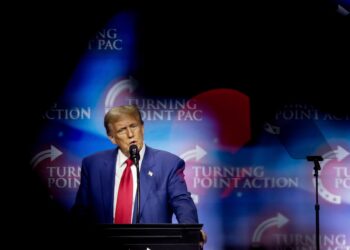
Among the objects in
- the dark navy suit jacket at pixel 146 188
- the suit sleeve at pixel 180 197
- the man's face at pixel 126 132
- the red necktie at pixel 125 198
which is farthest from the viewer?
the man's face at pixel 126 132

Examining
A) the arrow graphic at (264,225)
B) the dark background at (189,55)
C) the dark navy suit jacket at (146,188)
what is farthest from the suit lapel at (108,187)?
the arrow graphic at (264,225)

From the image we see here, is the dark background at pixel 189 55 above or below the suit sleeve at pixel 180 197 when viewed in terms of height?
above

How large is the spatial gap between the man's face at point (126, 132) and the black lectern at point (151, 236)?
233 centimetres

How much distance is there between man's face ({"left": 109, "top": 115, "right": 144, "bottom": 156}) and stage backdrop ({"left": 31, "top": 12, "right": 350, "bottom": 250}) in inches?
8.8

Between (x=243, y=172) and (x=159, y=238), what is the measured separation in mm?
2808

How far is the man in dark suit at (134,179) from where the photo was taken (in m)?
4.87

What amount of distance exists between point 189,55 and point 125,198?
1457mm

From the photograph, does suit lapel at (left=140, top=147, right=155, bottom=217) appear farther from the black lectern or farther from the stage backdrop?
the black lectern

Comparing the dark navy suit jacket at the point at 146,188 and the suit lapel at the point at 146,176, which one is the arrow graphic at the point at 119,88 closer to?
the dark navy suit jacket at the point at 146,188

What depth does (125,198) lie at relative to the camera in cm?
503

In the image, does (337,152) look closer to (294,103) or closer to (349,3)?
(294,103)

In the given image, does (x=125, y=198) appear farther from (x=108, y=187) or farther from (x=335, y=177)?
(x=335, y=177)

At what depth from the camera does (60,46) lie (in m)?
5.60

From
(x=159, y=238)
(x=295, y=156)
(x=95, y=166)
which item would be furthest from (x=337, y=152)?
(x=159, y=238)
